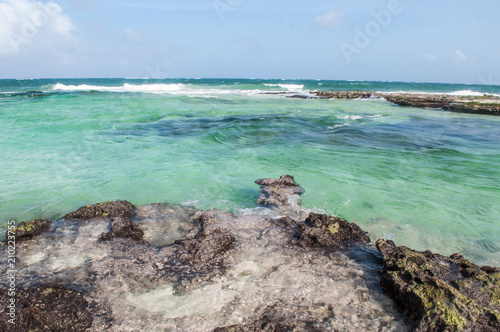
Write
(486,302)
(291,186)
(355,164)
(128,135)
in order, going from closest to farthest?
(486,302)
(291,186)
(355,164)
(128,135)

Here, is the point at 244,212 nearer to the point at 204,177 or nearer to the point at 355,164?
the point at 204,177

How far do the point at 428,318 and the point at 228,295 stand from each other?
2.25 meters

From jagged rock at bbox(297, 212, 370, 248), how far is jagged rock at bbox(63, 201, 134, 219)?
3463 millimetres

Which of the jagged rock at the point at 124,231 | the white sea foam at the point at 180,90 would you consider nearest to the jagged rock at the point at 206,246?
the jagged rock at the point at 124,231

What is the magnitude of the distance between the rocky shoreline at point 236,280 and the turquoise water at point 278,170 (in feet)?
4.88

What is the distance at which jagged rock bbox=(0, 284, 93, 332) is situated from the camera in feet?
10.7

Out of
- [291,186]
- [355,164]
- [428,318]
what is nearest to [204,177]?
[291,186]

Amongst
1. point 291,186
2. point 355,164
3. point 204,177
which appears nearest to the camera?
point 291,186

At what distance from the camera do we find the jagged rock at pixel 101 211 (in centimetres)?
596

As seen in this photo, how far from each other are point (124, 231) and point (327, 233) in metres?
3.44

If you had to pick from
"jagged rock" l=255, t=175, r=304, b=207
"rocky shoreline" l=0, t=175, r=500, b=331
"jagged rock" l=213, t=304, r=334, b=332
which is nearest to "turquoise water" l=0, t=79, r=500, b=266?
"jagged rock" l=255, t=175, r=304, b=207

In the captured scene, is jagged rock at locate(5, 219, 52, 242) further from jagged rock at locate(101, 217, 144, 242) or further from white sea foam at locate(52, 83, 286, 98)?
white sea foam at locate(52, 83, 286, 98)

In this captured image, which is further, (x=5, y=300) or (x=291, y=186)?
(x=291, y=186)

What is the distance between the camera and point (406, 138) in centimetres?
1531
